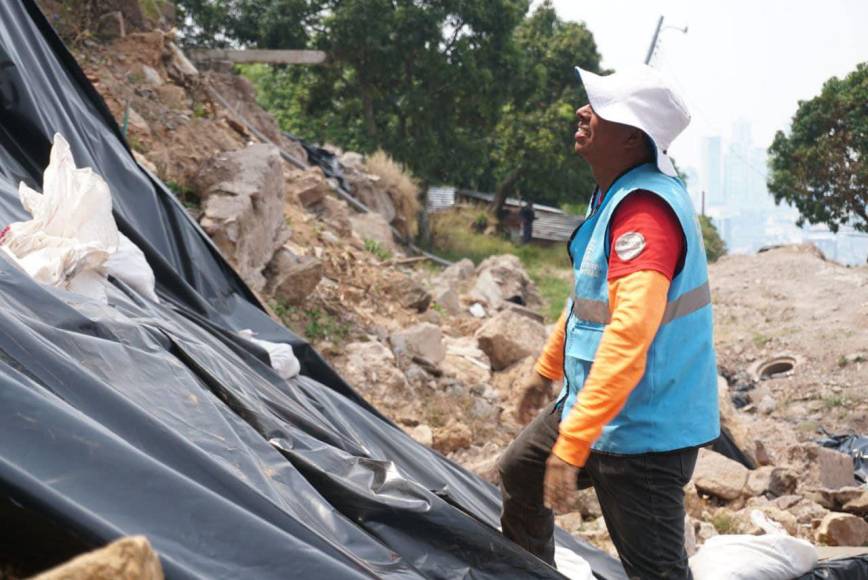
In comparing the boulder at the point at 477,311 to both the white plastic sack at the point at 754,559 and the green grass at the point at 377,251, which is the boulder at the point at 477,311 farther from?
the white plastic sack at the point at 754,559

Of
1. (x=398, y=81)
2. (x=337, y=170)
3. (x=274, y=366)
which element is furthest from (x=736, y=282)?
(x=274, y=366)

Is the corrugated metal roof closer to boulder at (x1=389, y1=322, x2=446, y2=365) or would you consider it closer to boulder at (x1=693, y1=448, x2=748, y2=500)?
boulder at (x1=389, y1=322, x2=446, y2=365)

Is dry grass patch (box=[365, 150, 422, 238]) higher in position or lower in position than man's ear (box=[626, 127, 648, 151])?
lower

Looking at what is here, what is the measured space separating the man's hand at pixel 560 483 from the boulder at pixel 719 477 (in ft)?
11.1

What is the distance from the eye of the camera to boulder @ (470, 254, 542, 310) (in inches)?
473

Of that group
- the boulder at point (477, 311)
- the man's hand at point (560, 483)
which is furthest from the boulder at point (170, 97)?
the man's hand at point (560, 483)

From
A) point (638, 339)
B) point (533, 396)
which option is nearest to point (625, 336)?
point (638, 339)

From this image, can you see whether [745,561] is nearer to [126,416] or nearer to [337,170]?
[126,416]

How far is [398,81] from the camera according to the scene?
74.2 ft

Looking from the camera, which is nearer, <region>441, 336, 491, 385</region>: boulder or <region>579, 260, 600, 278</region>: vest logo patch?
<region>579, 260, 600, 278</region>: vest logo patch

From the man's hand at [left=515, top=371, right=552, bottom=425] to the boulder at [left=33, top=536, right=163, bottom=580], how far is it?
1.99 meters

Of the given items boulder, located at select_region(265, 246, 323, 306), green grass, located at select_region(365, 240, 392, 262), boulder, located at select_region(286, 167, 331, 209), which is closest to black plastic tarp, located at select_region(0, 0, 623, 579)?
boulder, located at select_region(265, 246, 323, 306)

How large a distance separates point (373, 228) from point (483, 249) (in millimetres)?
9813

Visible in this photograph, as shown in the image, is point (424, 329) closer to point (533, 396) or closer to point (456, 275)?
point (533, 396)
